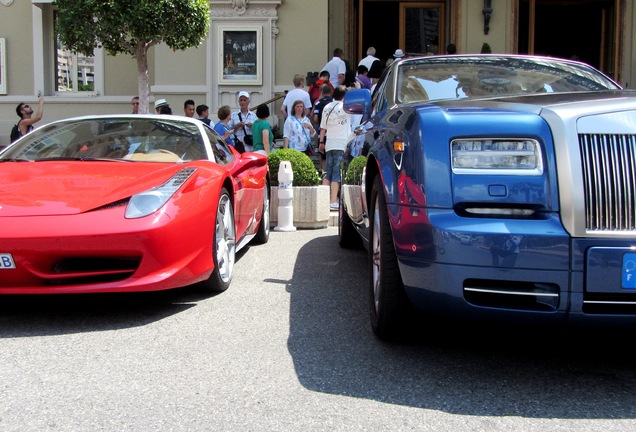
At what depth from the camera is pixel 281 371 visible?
3283mm

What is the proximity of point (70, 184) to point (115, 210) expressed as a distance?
0.54 meters

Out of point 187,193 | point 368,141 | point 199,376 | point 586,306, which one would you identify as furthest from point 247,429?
point 368,141

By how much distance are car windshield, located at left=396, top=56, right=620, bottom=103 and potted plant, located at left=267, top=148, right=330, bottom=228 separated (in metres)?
3.80

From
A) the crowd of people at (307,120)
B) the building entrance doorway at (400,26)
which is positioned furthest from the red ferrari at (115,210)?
the building entrance doorway at (400,26)

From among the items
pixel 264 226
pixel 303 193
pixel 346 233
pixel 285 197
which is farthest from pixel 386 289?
pixel 303 193

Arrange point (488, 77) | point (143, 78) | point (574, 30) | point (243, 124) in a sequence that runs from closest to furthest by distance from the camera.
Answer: point (488, 77), point (143, 78), point (243, 124), point (574, 30)

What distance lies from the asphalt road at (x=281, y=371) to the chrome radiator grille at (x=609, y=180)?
2.30 feet

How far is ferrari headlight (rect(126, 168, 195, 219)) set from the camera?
13.1 ft

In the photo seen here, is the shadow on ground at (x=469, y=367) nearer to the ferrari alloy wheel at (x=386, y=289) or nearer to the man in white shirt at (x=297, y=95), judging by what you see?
the ferrari alloy wheel at (x=386, y=289)

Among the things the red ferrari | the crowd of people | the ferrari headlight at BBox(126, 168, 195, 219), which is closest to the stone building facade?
the crowd of people

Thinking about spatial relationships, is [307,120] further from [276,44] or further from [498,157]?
[498,157]

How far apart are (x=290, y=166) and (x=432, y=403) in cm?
584

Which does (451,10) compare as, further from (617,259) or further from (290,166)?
(617,259)

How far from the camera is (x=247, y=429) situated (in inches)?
104
